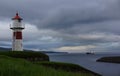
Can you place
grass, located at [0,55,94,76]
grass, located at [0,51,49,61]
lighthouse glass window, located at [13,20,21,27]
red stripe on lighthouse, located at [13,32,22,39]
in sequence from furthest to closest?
lighthouse glass window, located at [13,20,21,27]
red stripe on lighthouse, located at [13,32,22,39]
grass, located at [0,51,49,61]
grass, located at [0,55,94,76]

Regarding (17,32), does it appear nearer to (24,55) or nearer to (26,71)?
(24,55)

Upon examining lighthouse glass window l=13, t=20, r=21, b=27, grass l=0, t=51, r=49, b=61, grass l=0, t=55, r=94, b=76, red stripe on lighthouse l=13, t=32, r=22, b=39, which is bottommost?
grass l=0, t=55, r=94, b=76

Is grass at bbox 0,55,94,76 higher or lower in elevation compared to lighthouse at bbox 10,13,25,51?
lower

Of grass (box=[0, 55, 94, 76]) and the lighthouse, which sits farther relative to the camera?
the lighthouse

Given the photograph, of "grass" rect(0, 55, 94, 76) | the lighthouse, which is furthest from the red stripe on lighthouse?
"grass" rect(0, 55, 94, 76)

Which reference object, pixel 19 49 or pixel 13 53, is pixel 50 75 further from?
pixel 19 49

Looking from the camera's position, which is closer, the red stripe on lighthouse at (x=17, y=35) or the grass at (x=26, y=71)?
the grass at (x=26, y=71)

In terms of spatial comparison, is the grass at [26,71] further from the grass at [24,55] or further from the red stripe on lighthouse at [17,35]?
the red stripe on lighthouse at [17,35]

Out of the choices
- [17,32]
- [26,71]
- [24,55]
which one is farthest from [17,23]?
[26,71]

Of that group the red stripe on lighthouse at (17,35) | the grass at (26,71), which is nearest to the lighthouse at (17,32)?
the red stripe on lighthouse at (17,35)

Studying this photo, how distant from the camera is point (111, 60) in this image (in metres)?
97.9

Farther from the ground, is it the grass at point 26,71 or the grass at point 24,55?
the grass at point 24,55

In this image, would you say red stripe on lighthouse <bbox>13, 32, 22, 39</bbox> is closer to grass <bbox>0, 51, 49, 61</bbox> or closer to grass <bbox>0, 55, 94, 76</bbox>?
grass <bbox>0, 51, 49, 61</bbox>

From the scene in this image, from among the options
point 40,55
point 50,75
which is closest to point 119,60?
point 40,55
